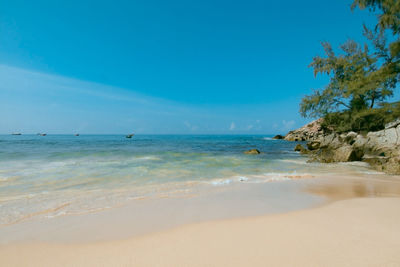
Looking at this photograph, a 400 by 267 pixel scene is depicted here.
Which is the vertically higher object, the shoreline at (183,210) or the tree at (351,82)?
the tree at (351,82)

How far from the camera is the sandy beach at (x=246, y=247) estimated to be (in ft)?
7.35

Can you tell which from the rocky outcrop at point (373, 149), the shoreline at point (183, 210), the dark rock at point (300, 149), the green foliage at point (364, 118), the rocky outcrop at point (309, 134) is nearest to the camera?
the shoreline at point (183, 210)

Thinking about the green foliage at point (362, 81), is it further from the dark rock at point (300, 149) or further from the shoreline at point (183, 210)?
the shoreline at point (183, 210)

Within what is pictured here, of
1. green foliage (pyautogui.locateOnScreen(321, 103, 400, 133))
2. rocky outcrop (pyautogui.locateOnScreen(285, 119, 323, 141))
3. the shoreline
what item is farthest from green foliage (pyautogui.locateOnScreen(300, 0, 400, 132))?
rocky outcrop (pyautogui.locateOnScreen(285, 119, 323, 141))

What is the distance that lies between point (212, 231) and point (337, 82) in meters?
21.2

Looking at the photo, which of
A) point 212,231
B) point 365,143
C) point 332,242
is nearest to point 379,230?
point 332,242

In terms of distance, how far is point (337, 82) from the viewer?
18.0m

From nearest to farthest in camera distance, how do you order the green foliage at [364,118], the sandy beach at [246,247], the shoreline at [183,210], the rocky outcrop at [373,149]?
the sandy beach at [246,247]
the shoreline at [183,210]
the rocky outcrop at [373,149]
the green foliage at [364,118]

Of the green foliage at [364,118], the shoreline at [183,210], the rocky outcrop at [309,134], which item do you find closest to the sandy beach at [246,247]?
the shoreline at [183,210]

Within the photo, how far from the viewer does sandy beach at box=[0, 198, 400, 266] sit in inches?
88.2

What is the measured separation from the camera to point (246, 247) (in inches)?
98.7

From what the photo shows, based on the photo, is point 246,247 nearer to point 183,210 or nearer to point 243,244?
point 243,244

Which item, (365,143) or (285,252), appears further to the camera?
(365,143)

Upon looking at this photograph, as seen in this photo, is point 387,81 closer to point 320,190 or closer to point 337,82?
point 337,82
